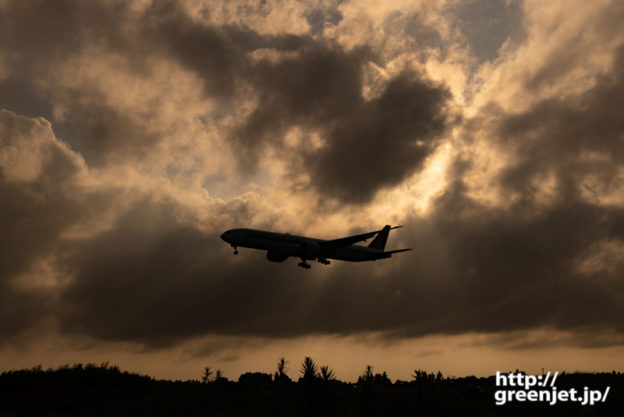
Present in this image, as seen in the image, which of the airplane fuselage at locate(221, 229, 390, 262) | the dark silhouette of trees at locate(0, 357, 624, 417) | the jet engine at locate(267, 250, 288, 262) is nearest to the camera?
the dark silhouette of trees at locate(0, 357, 624, 417)

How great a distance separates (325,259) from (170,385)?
56.6m

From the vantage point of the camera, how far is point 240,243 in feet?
287

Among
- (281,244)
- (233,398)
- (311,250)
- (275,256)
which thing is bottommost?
(233,398)

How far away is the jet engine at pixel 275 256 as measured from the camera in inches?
3543

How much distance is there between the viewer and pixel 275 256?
90.2 m

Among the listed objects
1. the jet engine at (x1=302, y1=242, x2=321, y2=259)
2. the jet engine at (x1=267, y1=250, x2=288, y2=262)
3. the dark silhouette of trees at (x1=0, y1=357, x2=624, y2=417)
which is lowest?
the dark silhouette of trees at (x1=0, y1=357, x2=624, y2=417)

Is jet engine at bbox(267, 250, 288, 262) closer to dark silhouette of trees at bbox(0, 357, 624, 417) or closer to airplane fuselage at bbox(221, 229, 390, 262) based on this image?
airplane fuselage at bbox(221, 229, 390, 262)

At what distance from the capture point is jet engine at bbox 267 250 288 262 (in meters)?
90.0

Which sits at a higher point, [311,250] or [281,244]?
[281,244]

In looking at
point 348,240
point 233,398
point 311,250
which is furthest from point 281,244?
point 233,398

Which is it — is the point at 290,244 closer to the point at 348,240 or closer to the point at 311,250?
the point at 311,250

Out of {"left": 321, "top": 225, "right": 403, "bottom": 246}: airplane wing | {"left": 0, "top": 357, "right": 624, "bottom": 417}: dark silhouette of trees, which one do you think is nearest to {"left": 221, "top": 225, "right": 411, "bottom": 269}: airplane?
{"left": 321, "top": 225, "right": 403, "bottom": 246}: airplane wing

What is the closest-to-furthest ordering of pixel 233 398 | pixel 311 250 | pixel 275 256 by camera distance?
pixel 233 398 → pixel 275 256 → pixel 311 250

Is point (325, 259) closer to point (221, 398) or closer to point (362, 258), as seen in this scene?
point (362, 258)
